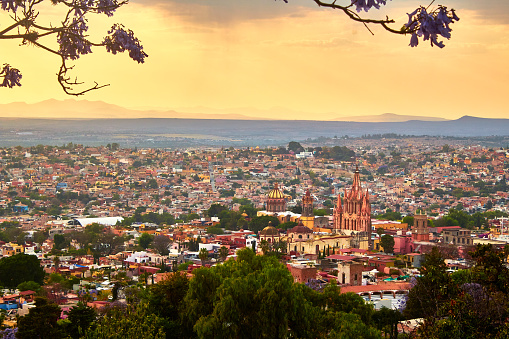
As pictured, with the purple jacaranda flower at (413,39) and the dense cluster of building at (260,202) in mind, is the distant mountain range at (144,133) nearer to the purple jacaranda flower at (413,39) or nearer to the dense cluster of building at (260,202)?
the dense cluster of building at (260,202)

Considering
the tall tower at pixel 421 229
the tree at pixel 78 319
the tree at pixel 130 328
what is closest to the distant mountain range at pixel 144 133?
the tall tower at pixel 421 229

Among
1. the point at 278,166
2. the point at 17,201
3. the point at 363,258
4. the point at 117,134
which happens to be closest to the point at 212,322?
the point at 363,258

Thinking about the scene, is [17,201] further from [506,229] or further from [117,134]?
[117,134]

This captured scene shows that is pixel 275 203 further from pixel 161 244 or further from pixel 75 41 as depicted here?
pixel 75 41

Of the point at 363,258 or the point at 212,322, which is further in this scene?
the point at 363,258

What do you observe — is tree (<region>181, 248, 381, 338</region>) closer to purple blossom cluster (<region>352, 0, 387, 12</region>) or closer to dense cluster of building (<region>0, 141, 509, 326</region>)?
purple blossom cluster (<region>352, 0, 387, 12</region>)

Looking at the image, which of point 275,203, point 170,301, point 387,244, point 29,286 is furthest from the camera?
point 275,203

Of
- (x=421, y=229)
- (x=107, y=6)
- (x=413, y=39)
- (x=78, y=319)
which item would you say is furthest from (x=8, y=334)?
(x=421, y=229)
